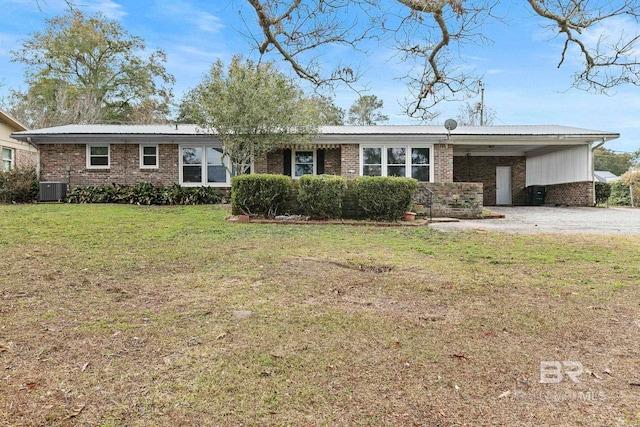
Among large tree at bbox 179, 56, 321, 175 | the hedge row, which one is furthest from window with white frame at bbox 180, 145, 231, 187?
the hedge row

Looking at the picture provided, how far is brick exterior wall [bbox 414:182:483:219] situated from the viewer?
41.0 feet

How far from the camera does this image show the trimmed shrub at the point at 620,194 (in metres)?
20.0

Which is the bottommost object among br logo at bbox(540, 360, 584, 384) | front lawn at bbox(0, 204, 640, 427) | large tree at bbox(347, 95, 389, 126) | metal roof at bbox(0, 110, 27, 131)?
br logo at bbox(540, 360, 584, 384)

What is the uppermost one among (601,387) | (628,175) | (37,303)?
(628,175)

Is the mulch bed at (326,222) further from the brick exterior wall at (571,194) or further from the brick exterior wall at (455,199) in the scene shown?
the brick exterior wall at (571,194)

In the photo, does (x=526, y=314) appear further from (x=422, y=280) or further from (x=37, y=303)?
(x=37, y=303)

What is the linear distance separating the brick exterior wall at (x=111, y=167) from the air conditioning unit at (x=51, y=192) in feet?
4.05

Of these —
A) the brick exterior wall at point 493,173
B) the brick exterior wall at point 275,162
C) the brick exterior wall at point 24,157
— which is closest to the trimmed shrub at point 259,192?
the brick exterior wall at point 275,162

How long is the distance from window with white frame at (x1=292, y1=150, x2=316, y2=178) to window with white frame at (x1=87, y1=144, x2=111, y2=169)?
25.8 ft

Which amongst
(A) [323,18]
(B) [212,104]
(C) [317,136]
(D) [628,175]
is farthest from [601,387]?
(D) [628,175]

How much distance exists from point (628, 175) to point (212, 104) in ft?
65.5

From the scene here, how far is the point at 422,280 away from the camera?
4.73 m

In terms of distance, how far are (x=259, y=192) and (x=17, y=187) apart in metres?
11.0

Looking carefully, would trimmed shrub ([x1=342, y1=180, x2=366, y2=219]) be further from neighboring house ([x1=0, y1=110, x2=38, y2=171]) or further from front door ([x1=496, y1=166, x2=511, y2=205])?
neighboring house ([x1=0, y1=110, x2=38, y2=171])
